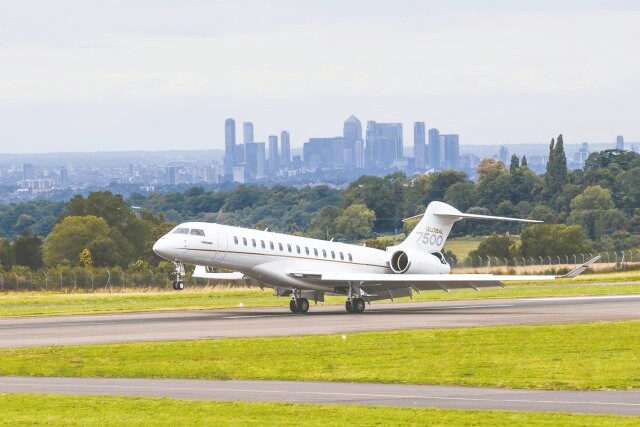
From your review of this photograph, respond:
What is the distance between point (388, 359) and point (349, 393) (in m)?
5.89

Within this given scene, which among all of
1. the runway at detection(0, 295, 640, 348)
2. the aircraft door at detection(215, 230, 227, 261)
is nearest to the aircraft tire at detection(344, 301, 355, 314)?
the runway at detection(0, 295, 640, 348)

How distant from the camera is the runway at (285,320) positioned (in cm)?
4047

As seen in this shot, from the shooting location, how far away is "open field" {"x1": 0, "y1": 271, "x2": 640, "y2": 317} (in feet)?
192

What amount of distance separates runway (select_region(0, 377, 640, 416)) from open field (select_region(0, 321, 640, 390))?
90 cm

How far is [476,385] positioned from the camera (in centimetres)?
2750

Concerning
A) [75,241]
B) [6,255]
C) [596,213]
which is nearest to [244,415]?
[75,241]

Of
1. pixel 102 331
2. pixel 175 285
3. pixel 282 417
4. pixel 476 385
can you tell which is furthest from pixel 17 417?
pixel 175 285

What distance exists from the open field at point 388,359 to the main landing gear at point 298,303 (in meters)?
12.6

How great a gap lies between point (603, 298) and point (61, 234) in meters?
54.2

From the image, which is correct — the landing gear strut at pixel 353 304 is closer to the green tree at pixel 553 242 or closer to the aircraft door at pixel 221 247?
the aircraft door at pixel 221 247

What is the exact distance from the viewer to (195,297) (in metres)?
68.5

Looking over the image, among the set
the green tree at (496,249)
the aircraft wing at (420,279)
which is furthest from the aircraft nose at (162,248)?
the green tree at (496,249)

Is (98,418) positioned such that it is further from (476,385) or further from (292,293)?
(292,293)

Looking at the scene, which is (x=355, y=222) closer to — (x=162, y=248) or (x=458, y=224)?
(x=458, y=224)
